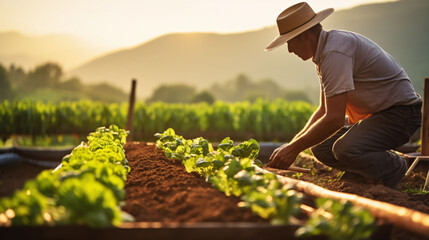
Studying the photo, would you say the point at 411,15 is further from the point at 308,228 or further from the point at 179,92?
the point at 308,228

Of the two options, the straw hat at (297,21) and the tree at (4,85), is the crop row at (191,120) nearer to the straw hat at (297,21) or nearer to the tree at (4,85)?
the straw hat at (297,21)

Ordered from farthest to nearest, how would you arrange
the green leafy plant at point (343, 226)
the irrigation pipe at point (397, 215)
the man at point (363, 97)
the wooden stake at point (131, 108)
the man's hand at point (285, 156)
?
the wooden stake at point (131, 108) → the man at point (363, 97) → the man's hand at point (285, 156) → the irrigation pipe at point (397, 215) → the green leafy plant at point (343, 226)

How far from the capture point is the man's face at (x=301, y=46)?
336 centimetres

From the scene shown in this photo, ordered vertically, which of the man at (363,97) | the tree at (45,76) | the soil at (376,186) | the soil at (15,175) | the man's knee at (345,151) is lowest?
the soil at (15,175)

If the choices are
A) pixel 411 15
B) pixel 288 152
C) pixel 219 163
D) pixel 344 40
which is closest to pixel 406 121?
pixel 344 40

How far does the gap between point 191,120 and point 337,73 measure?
208 inches

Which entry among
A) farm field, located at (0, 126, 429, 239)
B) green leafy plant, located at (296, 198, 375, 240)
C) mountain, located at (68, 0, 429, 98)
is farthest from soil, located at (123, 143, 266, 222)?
mountain, located at (68, 0, 429, 98)

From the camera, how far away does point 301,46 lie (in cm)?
339

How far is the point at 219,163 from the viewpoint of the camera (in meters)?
2.45

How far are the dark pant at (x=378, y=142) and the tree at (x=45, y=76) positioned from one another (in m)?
42.7

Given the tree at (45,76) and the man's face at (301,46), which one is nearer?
the man's face at (301,46)

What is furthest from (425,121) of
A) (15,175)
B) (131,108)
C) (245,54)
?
(245,54)

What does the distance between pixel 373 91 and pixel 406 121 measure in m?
0.40

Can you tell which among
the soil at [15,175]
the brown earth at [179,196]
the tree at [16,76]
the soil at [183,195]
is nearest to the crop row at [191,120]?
the soil at [15,175]
